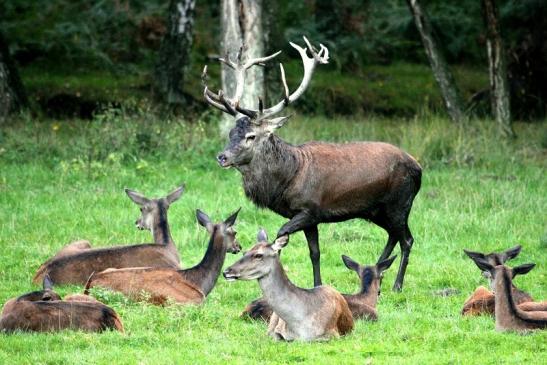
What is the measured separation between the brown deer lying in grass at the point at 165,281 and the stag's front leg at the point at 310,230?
92 centimetres

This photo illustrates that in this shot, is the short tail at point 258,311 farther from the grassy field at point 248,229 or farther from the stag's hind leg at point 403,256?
the stag's hind leg at point 403,256

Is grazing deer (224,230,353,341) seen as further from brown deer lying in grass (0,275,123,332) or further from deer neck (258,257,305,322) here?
brown deer lying in grass (0,275,123,332)

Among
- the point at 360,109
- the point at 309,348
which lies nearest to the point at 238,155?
the point at 309,348

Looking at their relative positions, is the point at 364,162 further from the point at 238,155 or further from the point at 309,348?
the point at 309,348

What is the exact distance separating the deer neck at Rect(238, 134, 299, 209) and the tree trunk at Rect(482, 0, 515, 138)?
388 inches

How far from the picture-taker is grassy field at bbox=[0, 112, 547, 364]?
888 centimetres

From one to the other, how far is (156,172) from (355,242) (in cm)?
414

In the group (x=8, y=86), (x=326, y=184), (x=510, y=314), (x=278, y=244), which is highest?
(x=278, y=244)

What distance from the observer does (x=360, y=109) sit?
2464cm

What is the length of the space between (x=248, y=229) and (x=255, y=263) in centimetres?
521

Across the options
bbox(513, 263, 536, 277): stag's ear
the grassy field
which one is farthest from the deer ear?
the grassy field

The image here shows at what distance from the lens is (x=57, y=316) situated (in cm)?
920

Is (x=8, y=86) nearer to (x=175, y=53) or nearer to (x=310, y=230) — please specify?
(x=175, y=53)

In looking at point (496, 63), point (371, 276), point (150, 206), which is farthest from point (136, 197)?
point (496, 63)
